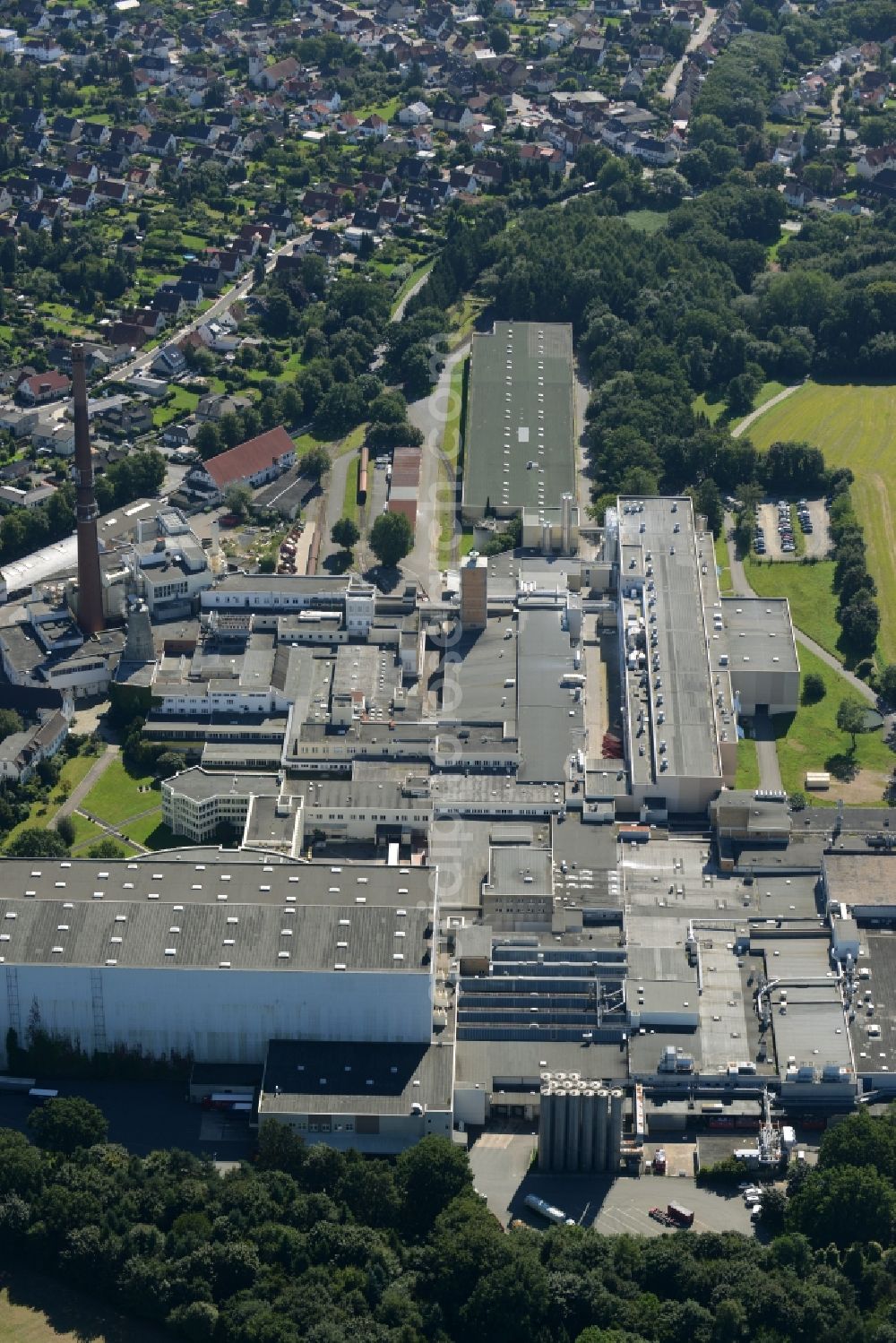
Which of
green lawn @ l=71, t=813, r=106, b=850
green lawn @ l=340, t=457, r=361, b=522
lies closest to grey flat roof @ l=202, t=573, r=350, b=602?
green lawn @ l=340, t=457, r=361, b=522

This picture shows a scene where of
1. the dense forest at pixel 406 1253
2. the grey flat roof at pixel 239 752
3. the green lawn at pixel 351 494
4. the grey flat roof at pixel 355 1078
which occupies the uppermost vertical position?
the dense forest at pixel 406 1253

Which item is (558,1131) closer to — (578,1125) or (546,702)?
(578,1125)

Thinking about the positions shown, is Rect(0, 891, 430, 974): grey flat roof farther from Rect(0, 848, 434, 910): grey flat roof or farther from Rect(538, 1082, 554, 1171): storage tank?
Rect(538, 1082, 554, 1171): storage tank

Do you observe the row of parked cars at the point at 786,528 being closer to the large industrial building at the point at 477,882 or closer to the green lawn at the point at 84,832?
the large industrial building at the point at 477,882

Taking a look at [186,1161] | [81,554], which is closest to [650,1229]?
[186,1161]

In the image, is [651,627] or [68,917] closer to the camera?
[68,917]

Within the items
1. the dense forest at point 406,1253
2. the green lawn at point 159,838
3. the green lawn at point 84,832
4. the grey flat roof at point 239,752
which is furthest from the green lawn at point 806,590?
the dense forest at point 406,1253

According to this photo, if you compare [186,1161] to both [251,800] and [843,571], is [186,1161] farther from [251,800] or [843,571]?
[843,571]
